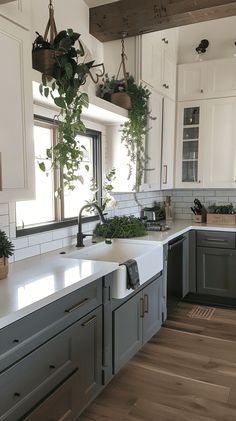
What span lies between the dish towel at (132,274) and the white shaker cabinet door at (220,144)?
6.74 feet

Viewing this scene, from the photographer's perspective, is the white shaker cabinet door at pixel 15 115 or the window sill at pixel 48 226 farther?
the window sill at pixel 48 226

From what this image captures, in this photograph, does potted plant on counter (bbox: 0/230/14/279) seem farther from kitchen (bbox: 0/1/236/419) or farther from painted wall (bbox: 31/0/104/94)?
painted wall (bbox: 31/0/104/94)

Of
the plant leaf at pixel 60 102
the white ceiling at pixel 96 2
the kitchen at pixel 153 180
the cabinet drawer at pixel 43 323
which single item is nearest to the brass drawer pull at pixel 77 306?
the cabinet drawer at pixel 43 323

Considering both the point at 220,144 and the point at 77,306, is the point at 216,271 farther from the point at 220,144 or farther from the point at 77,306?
the point at 77,306

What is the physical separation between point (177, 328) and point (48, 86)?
2.42 m

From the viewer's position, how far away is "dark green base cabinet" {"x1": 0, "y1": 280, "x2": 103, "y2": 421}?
1.41 m

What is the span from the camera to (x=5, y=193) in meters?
1.71

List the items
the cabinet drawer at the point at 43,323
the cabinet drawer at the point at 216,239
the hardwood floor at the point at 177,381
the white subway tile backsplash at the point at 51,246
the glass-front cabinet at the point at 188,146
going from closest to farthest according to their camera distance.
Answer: the cabinet drawer at the point at 43,323 → the hardwood floor at the point at 177,381 → the white subway tile backsplash at the point at 51,246 → the cabinet drawer at the point at 216,239 → the glass-front cabinet at the point at 188,146

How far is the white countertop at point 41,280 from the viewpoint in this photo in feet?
4.64

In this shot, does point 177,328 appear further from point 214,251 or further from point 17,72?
point 17,72

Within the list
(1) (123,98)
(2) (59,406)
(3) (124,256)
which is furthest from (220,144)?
(2) (59,406)

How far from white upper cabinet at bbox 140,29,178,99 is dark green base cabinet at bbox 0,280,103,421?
216 centimetres

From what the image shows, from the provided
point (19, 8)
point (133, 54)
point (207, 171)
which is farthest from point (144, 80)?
point (19, 8)

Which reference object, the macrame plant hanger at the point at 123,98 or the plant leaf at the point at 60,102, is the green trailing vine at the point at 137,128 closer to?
the macrame plant hanger at the point at 123,98
